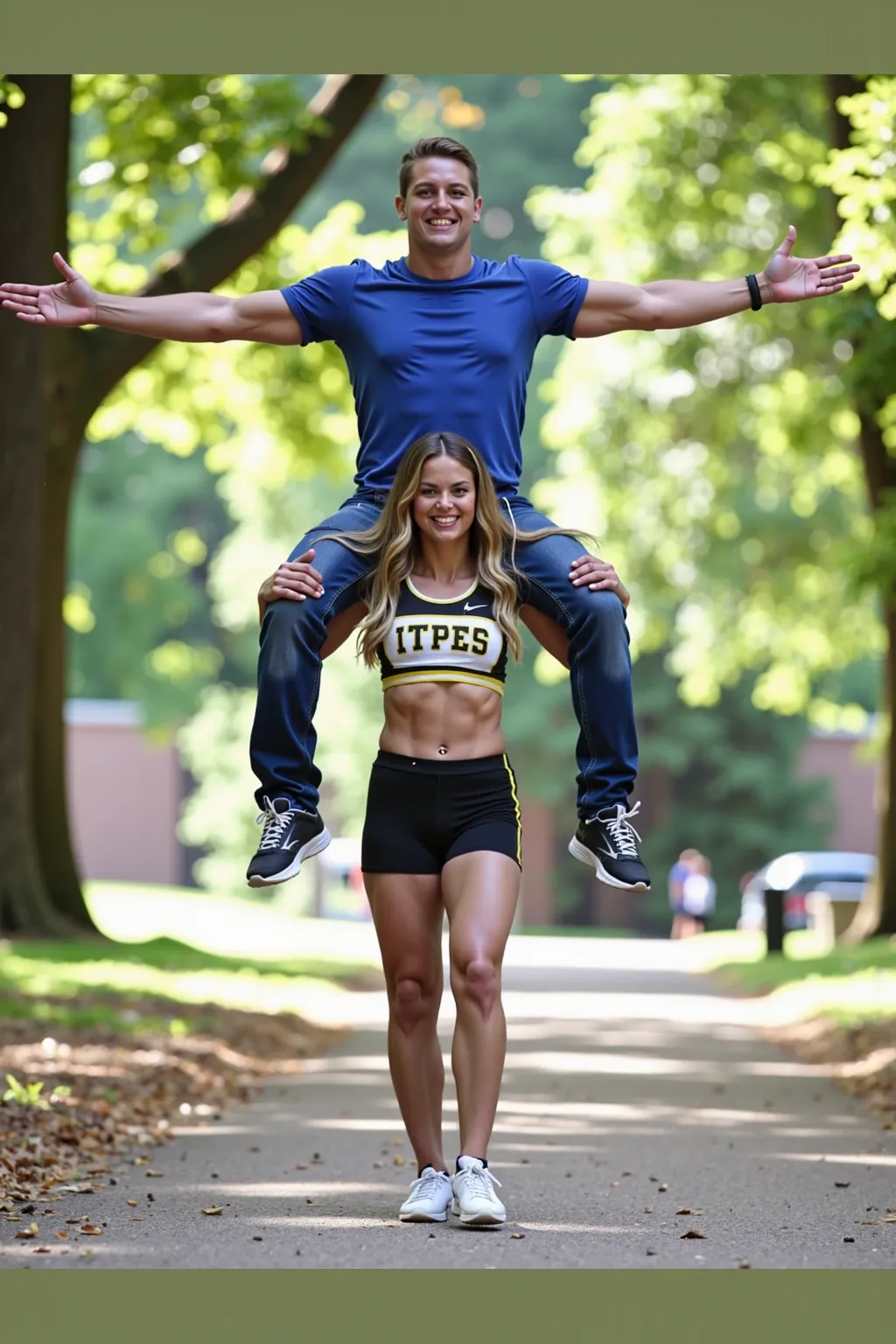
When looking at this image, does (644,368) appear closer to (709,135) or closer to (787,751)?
(709,135)

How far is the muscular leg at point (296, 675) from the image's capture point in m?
7.33

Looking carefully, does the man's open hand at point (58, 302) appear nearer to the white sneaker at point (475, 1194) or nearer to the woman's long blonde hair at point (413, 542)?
the woman's long blonde hair at point (413, 542)

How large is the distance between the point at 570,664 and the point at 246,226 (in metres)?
14.0

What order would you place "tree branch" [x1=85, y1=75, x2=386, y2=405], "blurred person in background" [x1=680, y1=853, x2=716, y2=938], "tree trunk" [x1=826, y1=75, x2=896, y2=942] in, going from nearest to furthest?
"tree branch" [x1=85, y1=75, x2=386, y2=405]
"tree trunk" [x1=826, y1=75, x2=896, y2=942]
"blurred person in background" [x1=680, y1=853, x2=716, y2=938]

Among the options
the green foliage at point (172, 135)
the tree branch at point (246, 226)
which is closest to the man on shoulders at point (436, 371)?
the tree branch at point (246, 226)

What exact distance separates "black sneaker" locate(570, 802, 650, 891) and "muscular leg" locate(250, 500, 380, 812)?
1.00 m

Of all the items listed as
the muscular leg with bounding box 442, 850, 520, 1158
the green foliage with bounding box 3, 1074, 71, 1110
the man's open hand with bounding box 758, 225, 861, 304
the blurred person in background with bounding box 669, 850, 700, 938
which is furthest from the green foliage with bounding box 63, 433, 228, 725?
the muscular leg with bounding box 442, 850, 520, 1158

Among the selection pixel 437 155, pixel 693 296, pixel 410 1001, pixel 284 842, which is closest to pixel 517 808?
pixel 410 1001

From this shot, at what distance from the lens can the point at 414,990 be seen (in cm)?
767

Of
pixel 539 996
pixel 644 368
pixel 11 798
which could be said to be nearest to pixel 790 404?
pixel 644 368

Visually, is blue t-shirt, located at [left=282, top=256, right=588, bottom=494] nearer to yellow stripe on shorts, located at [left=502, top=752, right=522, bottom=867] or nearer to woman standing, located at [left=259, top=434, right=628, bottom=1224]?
woman standing, located at [left=259, top=434, right=628, bottom=1224]

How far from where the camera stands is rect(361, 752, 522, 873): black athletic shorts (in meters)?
7.50

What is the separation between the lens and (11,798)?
18656 mm

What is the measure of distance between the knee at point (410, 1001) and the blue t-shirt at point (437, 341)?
71.4 inches
